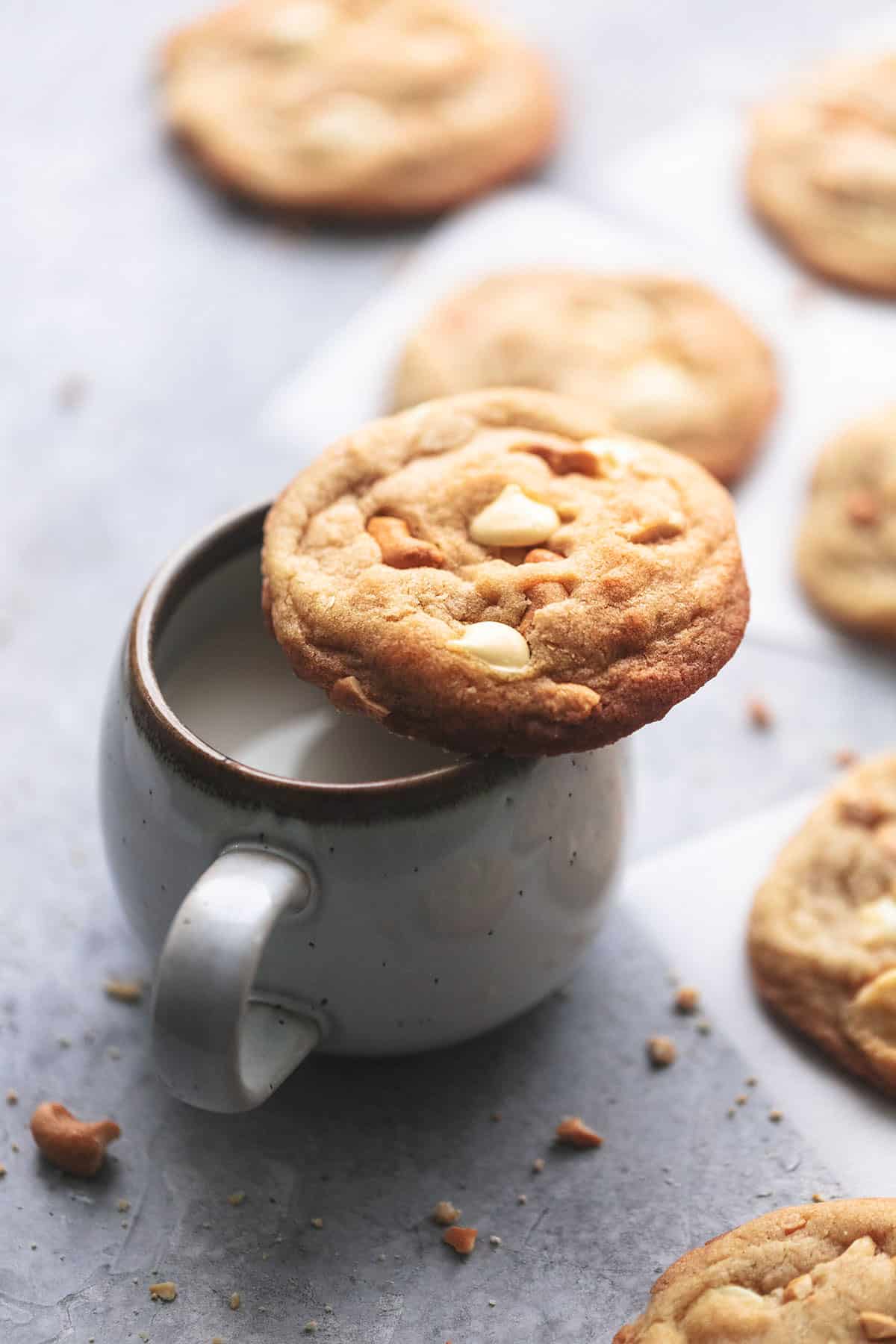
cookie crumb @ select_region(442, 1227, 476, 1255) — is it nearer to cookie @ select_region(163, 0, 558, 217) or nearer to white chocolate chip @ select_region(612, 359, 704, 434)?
white chocolate chip @ select_region(612, 359, 704, 434)

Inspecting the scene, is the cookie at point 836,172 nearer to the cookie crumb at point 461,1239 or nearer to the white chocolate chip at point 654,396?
the white chocolate chip at point 654,396

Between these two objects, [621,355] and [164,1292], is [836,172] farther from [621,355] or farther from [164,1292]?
[164,1292]

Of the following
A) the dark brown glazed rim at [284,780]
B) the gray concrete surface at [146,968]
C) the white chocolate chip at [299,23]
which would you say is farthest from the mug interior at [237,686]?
the white chocolate chip at [299,23]

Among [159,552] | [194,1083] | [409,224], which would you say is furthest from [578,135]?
[194,1083]

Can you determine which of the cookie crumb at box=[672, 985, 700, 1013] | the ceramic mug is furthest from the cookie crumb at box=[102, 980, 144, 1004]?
the cookie crumb at box=[672, 985, 700, 1013]

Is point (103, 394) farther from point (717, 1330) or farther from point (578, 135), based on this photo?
point (717, 1330)
